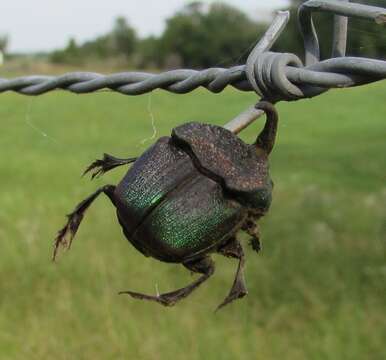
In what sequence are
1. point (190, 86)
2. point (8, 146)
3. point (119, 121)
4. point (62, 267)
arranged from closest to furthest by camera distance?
point (190, 86) < point (62, 267) < point (8, 146) < point (119, 121)

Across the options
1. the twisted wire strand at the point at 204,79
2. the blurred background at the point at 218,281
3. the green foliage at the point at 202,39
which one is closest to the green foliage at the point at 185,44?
the green foliage at the point at 202,39

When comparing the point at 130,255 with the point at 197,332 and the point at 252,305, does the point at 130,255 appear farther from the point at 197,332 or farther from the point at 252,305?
the point at 197,332

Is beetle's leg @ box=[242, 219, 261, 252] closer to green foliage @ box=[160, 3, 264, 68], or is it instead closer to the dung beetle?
the dung beetle

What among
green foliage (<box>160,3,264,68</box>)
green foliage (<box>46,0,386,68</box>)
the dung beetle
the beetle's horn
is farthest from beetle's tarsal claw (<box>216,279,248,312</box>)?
green foliage (<box>160,3,264,68</box>)

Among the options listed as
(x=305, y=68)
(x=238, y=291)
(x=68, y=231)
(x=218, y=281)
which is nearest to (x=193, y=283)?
(x=238, y=291)

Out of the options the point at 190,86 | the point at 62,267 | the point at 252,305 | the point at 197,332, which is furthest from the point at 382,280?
the point at 190,86

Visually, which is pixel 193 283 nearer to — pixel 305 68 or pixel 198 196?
pixel 198 196

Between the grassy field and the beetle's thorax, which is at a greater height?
the beetle's thorax
